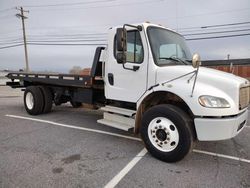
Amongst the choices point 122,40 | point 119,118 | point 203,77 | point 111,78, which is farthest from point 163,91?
point 111,78

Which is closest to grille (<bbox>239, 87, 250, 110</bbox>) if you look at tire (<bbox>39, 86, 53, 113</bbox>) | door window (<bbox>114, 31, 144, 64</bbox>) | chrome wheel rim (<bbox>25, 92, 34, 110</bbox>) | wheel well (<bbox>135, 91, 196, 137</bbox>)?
wheel well (<bbox>135, 91, 196, 137</bbox>)

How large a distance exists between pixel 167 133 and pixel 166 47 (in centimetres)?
171

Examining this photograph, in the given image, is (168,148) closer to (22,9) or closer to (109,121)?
(109,121)

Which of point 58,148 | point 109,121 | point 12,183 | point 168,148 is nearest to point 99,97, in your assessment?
point 109,121

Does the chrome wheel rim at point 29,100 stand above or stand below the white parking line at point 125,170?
above

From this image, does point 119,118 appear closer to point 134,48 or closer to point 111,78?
point 111,78

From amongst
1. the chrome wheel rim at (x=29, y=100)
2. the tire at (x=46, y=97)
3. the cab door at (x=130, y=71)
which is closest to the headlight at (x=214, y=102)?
the cab door at (x=130, y=71)

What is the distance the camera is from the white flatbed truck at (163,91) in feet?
11.2

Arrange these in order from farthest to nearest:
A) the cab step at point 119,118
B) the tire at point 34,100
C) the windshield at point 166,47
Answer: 1. the tire at point 34,100
2. the cab step at point 119,118
3. the windshield at point 166,47

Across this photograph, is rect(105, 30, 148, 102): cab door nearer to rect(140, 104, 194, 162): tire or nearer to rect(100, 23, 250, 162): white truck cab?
rect(100, 23, 250, 162): white truck cab

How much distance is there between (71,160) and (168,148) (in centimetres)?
165

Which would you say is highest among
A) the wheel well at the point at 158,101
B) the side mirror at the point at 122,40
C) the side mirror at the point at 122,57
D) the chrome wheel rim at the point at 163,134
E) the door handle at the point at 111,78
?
the side mirror at the point at 122,40

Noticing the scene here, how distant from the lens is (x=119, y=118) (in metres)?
4.79

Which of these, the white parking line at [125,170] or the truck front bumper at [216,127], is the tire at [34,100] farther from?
the truck front bumper at [216,127]
